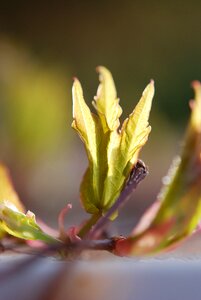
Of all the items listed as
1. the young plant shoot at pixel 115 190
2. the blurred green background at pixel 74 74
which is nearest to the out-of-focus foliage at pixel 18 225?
the young plant shoot at pixel 115 190

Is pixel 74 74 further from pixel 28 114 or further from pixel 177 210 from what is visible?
pixel 177 210

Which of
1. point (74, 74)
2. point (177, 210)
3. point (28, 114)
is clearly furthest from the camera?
point (74, 74)

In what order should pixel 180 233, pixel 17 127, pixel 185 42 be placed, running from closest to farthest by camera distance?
1. pixel 180 233
2. pixel 17 127
3. pixel 185 42

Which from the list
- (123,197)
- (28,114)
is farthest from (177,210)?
(28,114)

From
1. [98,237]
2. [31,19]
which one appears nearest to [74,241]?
[98,237]

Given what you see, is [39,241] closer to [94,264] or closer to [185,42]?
[94,264]

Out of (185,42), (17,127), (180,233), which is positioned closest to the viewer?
(180,233)
